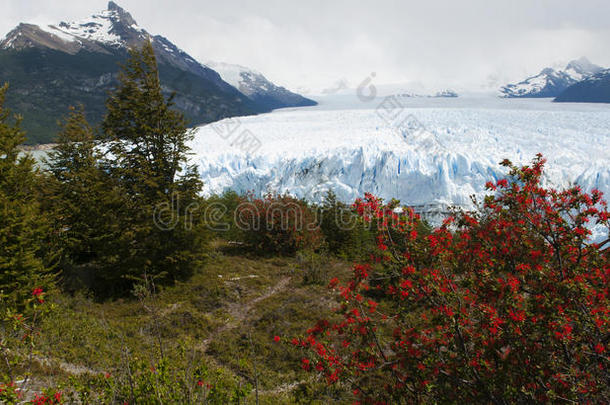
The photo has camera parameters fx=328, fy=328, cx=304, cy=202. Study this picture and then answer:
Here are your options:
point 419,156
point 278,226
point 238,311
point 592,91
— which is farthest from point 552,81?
point 238,311

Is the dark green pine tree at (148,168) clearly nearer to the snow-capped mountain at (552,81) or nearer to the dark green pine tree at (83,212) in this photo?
the dark green pine tree at (83,212)

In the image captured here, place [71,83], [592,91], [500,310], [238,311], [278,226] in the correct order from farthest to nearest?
[71,83]
[592,91]
[278,226]
[238,311]
[500,310]

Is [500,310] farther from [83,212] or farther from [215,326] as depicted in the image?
[83,212]

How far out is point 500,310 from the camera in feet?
13.1

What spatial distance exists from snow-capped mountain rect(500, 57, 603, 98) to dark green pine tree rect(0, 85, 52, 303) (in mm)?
185148

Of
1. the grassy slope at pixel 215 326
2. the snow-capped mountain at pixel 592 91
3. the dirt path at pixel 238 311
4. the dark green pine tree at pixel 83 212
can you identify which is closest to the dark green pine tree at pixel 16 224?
the grassy slope at pixel 215 326

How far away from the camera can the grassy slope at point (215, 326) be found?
22.5 ft

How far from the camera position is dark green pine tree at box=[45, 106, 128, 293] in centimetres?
1138

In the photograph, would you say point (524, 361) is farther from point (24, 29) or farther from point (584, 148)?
point (24, 29)

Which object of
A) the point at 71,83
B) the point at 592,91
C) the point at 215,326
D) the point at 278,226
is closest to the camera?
the point at 215,326

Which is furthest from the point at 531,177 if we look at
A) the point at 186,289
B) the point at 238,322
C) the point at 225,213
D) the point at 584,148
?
the point at 584,148

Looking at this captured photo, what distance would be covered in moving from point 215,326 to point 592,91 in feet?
372

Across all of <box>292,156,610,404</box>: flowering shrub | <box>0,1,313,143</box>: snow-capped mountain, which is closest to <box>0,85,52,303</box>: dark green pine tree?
<box>292,156,610,404</box>: flowering shrub

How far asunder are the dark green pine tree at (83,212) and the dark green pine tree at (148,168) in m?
0.50
